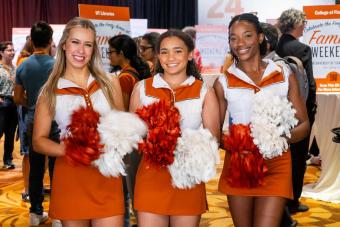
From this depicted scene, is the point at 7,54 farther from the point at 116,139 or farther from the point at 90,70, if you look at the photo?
the point at 116,139

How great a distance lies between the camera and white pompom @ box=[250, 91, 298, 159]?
94.4 inches

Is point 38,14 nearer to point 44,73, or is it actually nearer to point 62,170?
point 44,73

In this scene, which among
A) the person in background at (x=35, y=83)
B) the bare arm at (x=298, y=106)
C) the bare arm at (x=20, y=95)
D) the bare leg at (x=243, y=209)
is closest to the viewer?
the bare leg at (x=243, y=209)

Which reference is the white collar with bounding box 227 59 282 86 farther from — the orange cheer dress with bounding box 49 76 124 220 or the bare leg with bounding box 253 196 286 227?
the orange cheer dress with bounding box 49 76 124 220

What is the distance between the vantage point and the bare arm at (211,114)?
2508 mm

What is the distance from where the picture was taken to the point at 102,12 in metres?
4.52

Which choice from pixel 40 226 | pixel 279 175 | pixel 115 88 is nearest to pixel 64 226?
pixel 115 88

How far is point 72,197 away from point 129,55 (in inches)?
70.7

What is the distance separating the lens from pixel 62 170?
239 cm

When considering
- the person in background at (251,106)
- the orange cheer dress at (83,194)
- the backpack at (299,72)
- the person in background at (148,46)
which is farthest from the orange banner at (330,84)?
the orange cheer dress at (83,194)

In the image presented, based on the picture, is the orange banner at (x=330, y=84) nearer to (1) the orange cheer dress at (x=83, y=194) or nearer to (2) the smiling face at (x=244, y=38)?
(2) the smiling face at (x=244, y=38)

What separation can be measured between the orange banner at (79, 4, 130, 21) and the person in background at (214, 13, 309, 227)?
77.2 inches

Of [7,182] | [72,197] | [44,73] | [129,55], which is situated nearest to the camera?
[72,197]

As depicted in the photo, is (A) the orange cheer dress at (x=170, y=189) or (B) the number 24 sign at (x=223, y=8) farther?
(B) the number 24 sign at (x=223, y=8)
